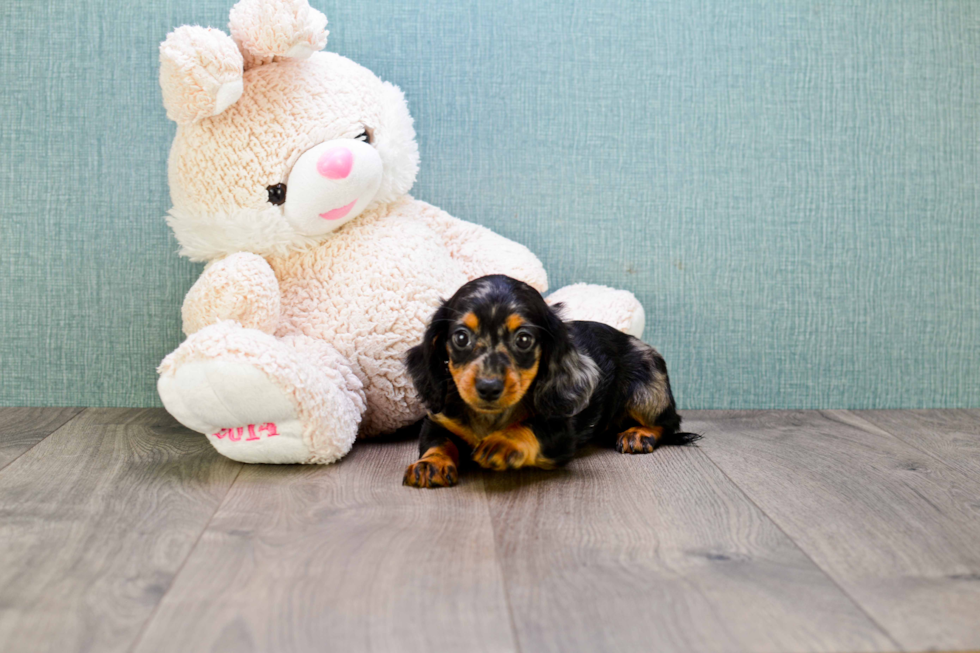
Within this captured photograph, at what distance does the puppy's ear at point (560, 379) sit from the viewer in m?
1.73

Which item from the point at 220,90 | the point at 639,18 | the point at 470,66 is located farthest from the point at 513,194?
the point at 220,90

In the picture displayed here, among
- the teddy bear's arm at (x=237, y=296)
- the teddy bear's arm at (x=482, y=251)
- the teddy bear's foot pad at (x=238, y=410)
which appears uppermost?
the teddy bear's arm at (x=482, y=251)

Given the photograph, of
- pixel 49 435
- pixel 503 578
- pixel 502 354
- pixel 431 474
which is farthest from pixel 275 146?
pixel 503 578

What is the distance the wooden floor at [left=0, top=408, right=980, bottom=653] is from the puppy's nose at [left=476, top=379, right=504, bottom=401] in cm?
21

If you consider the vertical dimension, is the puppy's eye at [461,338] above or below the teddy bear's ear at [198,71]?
below

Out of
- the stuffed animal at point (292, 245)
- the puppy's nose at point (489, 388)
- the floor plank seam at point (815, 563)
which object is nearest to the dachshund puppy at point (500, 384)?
the puppy's nose at point (489, 388)

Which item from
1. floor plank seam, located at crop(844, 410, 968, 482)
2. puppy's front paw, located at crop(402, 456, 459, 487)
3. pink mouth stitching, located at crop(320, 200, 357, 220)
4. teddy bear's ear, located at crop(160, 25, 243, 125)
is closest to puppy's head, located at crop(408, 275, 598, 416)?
puppy's front paw, located at crop(402, 456, 459, 487)

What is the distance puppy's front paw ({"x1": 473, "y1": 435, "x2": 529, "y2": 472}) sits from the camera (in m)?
1.71

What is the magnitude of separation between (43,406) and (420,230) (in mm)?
1292

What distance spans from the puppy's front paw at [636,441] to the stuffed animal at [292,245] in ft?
1.66

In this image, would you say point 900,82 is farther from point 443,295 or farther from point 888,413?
point 443,295

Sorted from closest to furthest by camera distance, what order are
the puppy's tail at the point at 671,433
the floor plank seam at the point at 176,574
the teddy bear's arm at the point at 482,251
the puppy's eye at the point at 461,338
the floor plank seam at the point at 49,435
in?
the floor plank seam at the point at 176,574
the puppy's eye at the point at 461,338
the floor plank seam at the point at 49,435
the puppy's tail at the point at 671,433
the teddy bear's arm at the point at 482,251

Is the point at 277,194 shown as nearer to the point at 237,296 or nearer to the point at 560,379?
the point at 237,296

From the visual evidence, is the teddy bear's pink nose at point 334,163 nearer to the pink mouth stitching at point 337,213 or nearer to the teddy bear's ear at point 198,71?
the pink mouth stitching at point 337,213
